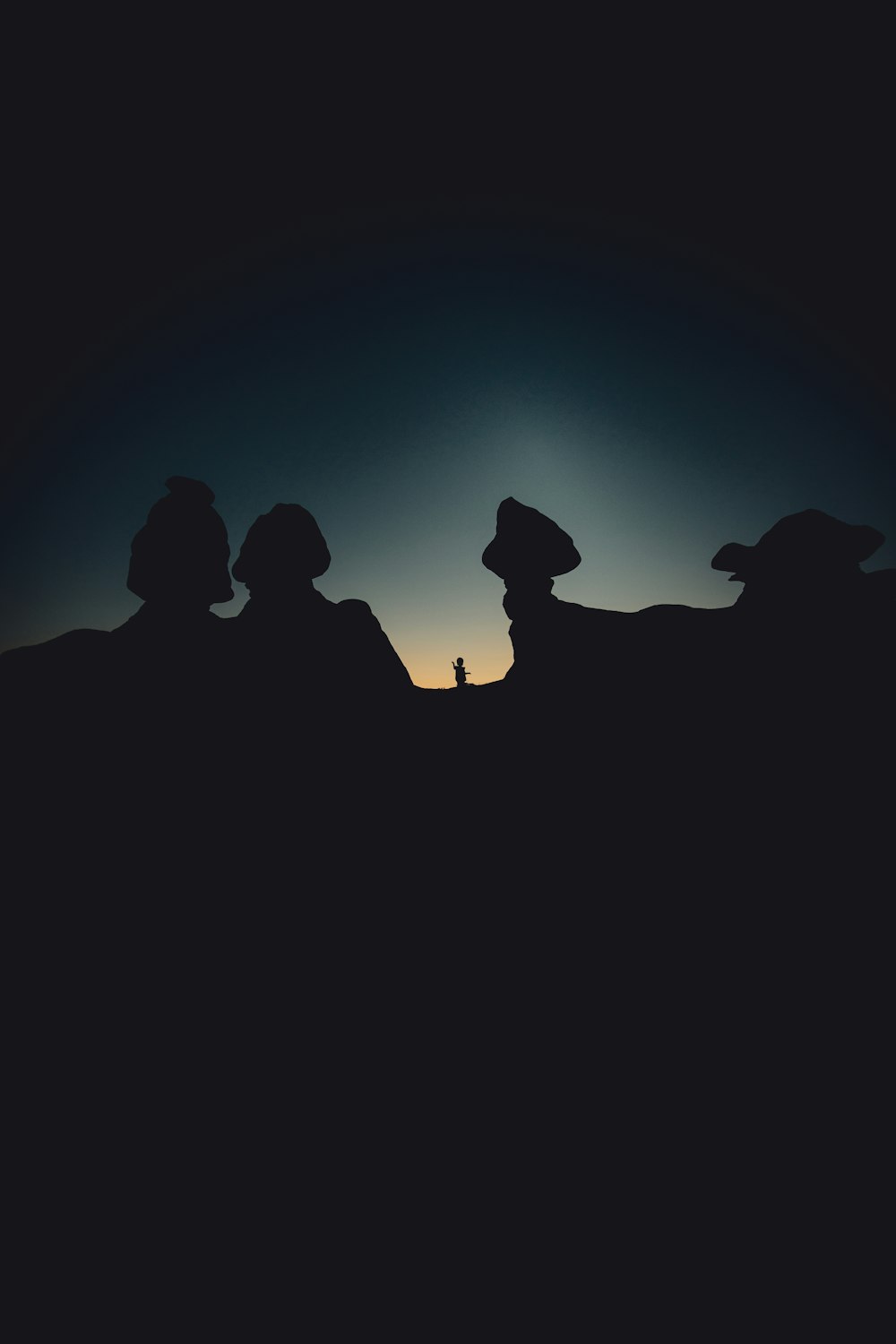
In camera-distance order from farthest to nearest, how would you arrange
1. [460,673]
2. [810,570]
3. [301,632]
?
[460,673] → [810,570] → [301,632]

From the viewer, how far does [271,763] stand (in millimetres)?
12609

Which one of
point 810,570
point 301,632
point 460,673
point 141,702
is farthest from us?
point 460,673

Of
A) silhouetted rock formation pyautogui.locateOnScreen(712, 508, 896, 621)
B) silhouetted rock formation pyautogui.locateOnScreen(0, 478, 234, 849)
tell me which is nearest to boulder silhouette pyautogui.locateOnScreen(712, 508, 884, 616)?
silhouetted rock formation pyautogui.locateOnScreen(712, 508, 896, 621)

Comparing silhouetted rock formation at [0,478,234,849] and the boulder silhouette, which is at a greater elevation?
the boulder silhouette

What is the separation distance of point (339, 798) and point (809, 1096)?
442 inches

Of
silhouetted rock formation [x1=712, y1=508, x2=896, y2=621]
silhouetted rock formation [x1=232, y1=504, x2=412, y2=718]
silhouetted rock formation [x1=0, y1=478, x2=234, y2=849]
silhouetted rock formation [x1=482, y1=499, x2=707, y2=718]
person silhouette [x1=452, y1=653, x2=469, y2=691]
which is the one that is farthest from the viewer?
person silhouette [x1=452, y1=653, x2=469, y2=691]

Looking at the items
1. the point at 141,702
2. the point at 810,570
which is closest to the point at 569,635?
the point at 810,570

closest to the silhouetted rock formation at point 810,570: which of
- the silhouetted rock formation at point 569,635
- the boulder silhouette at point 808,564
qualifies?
the boulder silhouette at point 808,564

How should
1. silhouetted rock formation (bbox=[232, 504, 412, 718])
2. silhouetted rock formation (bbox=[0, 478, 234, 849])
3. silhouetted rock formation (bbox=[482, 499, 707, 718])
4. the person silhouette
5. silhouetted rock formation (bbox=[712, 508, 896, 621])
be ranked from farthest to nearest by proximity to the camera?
the person silhouette → silhouetted rock formation (bbox=[712, 508, 896, 621]) → silhouetted rock formation (bbox=[482, 499, 707, 718]) → silhouetted rock formation (bbox=[232, 504, 412, 718]) → silhouetted rock formation (bbox=[0, 478, 234, 849])

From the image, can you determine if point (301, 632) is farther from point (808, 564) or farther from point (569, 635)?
point (808, 564)

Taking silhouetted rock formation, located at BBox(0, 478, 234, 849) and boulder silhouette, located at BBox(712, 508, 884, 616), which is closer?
silhouetted rock formation, located at BBox(0, 478, 234, 849)

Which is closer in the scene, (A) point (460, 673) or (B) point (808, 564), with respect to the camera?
(B) point (808, 564)

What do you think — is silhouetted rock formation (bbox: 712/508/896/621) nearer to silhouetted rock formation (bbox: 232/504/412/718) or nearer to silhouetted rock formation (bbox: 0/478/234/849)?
silhouetted rock formation (bbox: 232/504/412/718)

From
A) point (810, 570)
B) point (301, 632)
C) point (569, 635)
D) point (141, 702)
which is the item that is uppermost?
point (810, 570)
